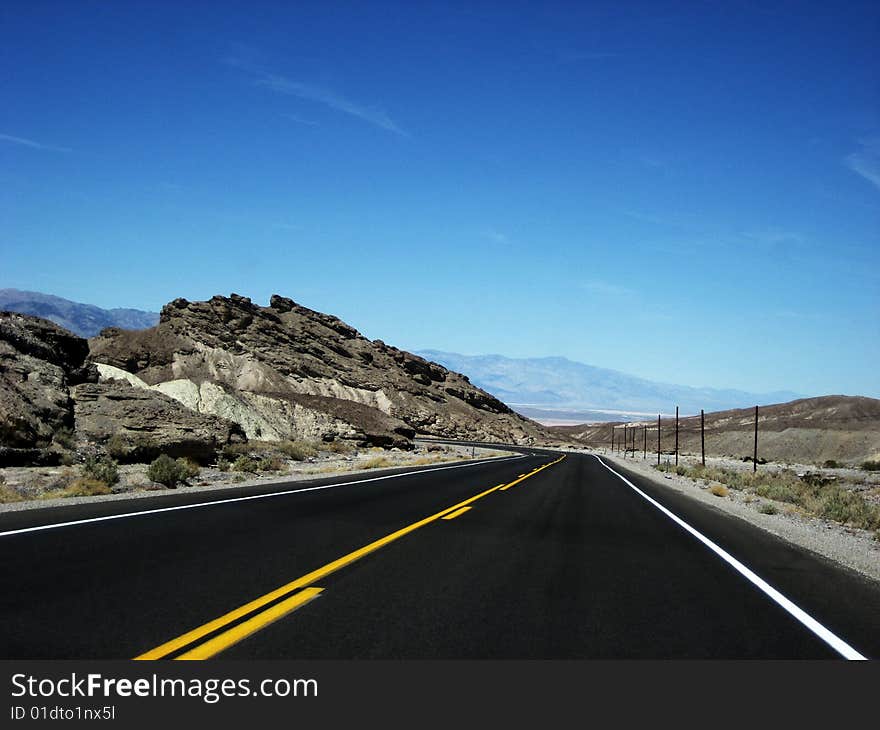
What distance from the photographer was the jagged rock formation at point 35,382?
71.4 feet

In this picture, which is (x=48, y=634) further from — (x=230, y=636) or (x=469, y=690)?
(x=469, y=690)

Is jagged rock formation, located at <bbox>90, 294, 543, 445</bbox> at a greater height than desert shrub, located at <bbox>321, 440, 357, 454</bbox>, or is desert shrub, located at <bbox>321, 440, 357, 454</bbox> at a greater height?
jagged rock formation, located at <bbox>90, 294, 543, 445</bbox>

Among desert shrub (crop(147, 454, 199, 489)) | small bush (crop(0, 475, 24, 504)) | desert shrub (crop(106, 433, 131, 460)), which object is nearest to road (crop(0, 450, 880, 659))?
small bush (crop(0, 475, 24, 504))

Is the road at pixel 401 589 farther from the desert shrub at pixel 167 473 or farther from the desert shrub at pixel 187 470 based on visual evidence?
the desert shrub at pixel 187 470

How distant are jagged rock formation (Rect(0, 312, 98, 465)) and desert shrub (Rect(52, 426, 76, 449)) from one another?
9 cm

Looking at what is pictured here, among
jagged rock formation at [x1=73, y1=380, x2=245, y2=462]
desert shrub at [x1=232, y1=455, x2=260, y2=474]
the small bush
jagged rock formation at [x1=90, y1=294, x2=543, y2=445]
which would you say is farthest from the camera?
jagged rock formation at [x1=90, y1=294, x2=543, y2=445]

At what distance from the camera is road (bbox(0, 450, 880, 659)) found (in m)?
5.33

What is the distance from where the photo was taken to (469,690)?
4.46 meters

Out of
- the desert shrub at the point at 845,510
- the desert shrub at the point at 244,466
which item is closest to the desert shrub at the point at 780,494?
the desert shrub at the point at 845,510

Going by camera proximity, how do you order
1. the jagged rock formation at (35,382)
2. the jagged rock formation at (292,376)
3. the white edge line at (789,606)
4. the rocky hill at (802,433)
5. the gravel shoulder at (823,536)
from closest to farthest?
1. the white edge line at (789,606)
2. the gravel shoulder at (823,536)
3. the jagged rock formation at (35,382)
4. the jagged rock formation at (292,376)
5. the rocky hill at (802,433)

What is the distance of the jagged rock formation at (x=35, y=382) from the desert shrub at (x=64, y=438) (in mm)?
86

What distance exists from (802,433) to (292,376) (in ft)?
257

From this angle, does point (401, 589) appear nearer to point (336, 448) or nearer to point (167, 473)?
point (167, 473)

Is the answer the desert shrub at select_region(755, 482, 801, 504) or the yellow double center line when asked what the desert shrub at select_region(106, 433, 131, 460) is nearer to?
the yellow double center line
